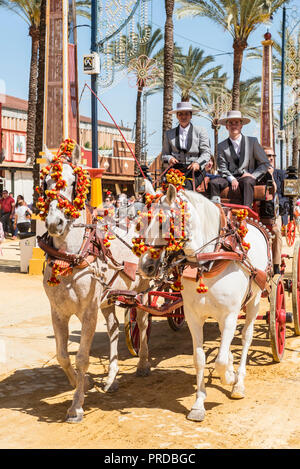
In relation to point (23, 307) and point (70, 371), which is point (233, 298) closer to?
point (70, 371)

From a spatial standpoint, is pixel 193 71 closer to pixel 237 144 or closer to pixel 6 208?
pixel 6 208

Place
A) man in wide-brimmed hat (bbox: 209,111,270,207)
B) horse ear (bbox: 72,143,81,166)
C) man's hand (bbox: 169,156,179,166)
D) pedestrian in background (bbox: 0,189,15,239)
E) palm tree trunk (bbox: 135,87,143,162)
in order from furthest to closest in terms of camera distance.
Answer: palm tree trunk (bbox: 135,87,143,162) < pedestrian in background (bbox: 0,189,15,239) < man in wide-brimmed hat (bbox: 209,111,270,207) < man's hand (bbox: 169,156,179,166) < horse ear (bbox: 72,143,81,166)

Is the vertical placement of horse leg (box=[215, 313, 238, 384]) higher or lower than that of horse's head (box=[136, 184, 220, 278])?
lower

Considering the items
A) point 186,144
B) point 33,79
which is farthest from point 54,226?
point 33,79

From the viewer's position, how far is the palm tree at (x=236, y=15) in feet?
84.5

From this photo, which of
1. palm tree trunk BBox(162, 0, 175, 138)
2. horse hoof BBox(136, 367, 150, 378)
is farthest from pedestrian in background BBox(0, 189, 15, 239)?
horse hoof BBox(136, 367, 150, 378)

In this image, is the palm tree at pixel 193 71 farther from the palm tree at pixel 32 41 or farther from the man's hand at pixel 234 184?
the man's hand at pixel 234 184

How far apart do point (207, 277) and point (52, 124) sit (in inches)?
382

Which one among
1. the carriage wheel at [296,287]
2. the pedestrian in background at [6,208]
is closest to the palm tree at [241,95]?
the pedestrian in background at [6,208]

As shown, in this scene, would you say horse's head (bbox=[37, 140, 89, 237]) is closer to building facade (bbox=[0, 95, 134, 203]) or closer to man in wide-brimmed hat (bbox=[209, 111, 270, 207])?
man in wide-brimmed hat (bbox=[209, 111, 270, 207])

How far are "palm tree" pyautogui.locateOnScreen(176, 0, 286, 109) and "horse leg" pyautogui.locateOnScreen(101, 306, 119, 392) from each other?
21.8 metres

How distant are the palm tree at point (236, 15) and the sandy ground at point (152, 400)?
20.3 meters

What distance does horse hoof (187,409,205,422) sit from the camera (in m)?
5.30

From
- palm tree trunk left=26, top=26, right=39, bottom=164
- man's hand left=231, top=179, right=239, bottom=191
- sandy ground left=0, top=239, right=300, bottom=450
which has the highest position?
palm tree trunk left=26, top=26, right=39, bottom=164
